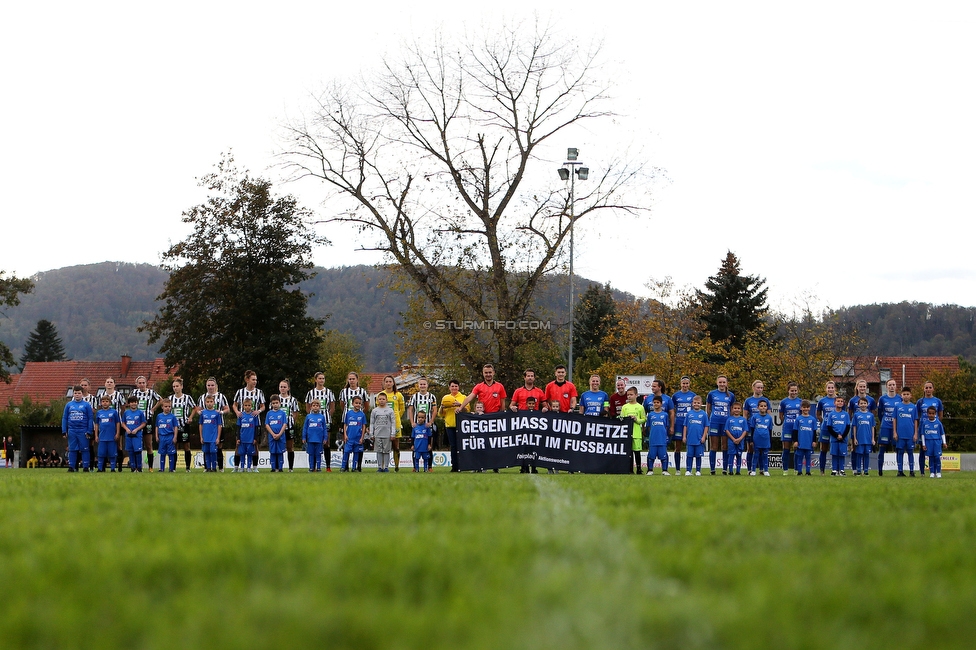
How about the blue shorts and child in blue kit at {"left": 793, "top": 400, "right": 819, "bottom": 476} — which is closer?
the blue shorts

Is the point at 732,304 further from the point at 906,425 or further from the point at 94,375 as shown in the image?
the point at 94,375

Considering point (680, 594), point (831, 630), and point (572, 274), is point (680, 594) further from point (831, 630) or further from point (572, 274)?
point (572, 274)

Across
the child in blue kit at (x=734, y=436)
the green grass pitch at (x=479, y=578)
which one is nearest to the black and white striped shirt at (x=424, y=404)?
the child in blue kit at (x=734, y=436)

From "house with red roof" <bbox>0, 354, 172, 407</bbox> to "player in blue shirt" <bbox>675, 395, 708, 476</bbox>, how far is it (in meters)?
83.7

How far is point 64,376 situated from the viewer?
→ 10219 centimetres

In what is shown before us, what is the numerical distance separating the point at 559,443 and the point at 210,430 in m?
7.81

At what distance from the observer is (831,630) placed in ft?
9.82

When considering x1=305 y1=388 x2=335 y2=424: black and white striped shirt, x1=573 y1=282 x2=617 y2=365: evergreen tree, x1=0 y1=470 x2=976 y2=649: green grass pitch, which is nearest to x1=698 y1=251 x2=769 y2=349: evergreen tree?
x1=573 y1=282 x2=617 y2=365: evergreen tree

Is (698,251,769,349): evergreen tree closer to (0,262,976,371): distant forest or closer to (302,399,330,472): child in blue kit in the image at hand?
(0,262,976,371): distant forest

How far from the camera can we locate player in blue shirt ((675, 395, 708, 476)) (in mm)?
21359

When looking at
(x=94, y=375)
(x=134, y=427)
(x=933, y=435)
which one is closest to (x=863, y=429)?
(x=933, y=435)

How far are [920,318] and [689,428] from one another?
85.7 m

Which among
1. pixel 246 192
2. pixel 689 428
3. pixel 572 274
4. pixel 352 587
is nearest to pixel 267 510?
pixel 352 587

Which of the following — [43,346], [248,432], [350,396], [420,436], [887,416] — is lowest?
[420,436]
